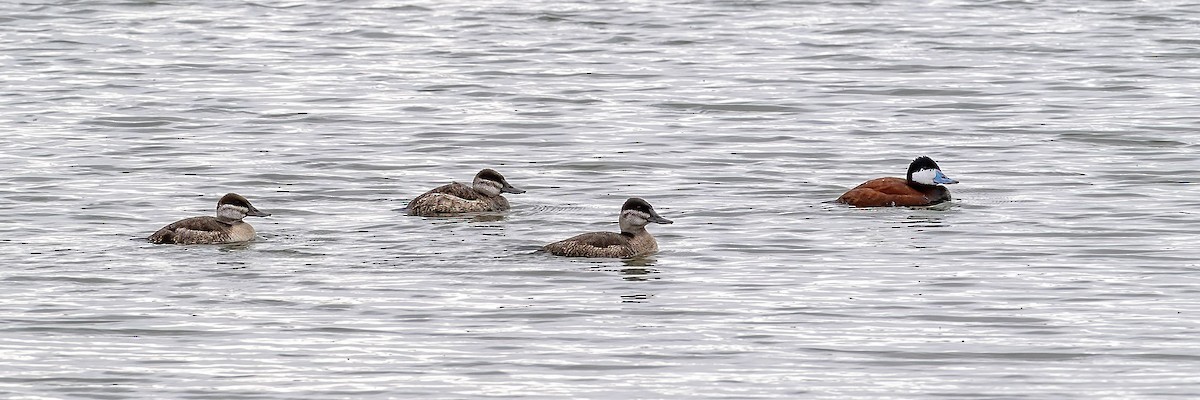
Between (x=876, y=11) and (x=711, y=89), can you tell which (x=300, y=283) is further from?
(x=876, y=11)

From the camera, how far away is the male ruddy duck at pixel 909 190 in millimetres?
19016

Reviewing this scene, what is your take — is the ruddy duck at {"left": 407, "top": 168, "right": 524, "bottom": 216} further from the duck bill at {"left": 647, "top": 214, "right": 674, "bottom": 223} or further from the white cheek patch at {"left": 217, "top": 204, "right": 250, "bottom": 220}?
the duck bill at {"left": 647, "top": 214, "right": 674, "bottom": 223}

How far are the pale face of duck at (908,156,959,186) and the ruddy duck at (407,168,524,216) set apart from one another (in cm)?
350

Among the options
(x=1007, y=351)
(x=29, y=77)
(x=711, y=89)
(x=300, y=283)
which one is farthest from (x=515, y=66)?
(x=1007, y=351)

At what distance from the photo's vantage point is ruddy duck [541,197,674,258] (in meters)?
16.2

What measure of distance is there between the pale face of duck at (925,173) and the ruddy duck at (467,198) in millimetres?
3504

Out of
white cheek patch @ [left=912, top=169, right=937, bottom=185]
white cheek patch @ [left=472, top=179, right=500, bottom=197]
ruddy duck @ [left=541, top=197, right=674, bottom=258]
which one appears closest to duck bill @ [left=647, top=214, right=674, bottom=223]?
ruddy duck @ [left=541, top=197, right=674, bottom=258]

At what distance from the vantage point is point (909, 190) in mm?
19281

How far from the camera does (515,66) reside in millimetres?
30297

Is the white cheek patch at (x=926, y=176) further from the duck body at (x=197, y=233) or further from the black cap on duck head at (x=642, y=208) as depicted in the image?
the duck body at (x=197, y=233)

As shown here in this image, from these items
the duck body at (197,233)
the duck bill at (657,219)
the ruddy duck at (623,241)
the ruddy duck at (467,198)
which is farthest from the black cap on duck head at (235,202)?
the duck bill at (657,219)

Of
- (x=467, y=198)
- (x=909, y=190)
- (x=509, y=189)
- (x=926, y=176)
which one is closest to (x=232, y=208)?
(x=467, y=198)

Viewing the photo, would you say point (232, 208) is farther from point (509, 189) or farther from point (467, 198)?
point (509, 189)

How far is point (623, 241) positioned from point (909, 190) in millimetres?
3911
